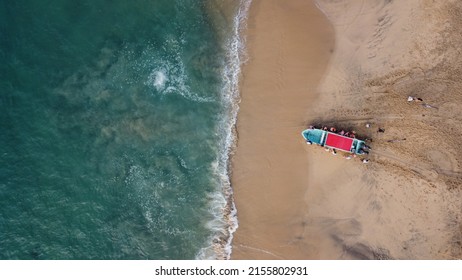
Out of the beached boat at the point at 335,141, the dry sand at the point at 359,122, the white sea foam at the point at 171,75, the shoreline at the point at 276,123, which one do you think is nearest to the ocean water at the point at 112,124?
the white sea foam at the point at 171,75

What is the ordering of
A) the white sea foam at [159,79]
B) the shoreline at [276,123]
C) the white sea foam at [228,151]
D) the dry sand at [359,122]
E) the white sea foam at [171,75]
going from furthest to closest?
the white sea foam at [159,79], the white sea foam at [171,75], the white sea foam at [228,151], the shoreline at [276,123], the dry sand at [359,122]

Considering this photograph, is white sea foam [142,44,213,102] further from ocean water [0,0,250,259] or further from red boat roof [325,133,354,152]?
red boat roof [325,133,354,152]

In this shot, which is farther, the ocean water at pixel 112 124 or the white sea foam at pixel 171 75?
the white sea foam at pixel 171 75

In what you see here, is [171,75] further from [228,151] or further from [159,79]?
[228,151]

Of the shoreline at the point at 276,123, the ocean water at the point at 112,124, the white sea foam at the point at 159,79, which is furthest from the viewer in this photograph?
the white sea foam at the point at 159,79

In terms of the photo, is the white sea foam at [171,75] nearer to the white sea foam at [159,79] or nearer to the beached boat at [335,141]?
the white sea foam at [159,79]

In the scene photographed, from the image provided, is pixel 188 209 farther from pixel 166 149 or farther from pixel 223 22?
pixel 223 22

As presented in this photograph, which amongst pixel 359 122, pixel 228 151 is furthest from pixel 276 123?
pixel 359 122
